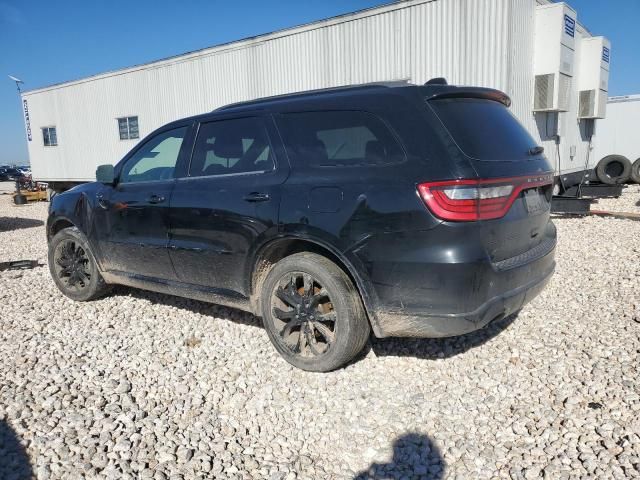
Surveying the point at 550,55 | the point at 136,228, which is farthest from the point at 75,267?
the point at 550,55

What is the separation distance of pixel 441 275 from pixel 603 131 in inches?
639

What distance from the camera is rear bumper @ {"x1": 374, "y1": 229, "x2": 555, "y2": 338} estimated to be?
8.64ft

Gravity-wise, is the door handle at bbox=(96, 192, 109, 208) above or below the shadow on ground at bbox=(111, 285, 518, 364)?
above

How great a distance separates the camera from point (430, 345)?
12.1 ft

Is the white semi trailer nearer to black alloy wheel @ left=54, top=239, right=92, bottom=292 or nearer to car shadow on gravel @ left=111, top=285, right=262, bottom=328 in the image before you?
car shadow on gravel @ left=111, top=285, right=262, bottom=328

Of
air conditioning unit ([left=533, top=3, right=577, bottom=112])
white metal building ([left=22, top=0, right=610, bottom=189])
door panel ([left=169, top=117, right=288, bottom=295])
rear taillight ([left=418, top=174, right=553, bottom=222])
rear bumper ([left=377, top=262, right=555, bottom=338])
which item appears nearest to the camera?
rear taillight ([left=418, top=174, right=553, bottom=222])

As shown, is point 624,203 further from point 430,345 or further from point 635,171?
point 430,345

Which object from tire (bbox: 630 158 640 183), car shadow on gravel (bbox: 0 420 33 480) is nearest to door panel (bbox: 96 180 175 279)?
car shadow on gravel (bbox: 0 420 33 480)

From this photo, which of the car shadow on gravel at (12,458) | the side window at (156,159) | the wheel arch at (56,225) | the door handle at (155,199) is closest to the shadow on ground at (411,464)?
the car shadow on gravel at (12,458)

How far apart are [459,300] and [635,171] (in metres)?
14.8

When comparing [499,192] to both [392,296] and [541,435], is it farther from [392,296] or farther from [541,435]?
[541,435]

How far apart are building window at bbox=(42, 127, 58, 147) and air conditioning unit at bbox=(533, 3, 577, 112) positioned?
622 inches

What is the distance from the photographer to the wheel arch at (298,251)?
292 centimetres

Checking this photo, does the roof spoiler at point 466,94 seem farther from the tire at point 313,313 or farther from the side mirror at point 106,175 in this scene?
the side mirror at point 106,175
